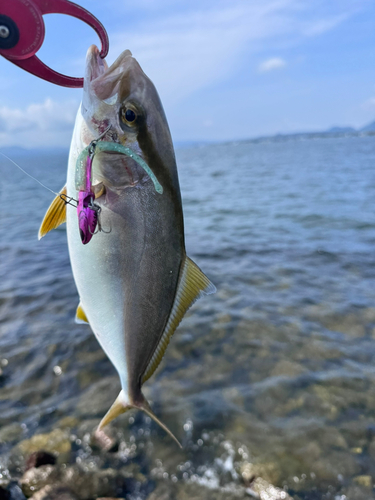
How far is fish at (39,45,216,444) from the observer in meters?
1.62

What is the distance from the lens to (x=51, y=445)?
3.90 m

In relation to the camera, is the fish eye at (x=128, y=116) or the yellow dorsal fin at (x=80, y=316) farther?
the yellow dorsal fin at (x=80, y=316)

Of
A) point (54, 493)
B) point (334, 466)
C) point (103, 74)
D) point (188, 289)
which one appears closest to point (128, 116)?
point (103, 74)

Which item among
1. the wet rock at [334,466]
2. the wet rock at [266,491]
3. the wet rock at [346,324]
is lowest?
the wet rock at [334,466]

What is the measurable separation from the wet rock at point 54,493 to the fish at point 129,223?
211 centimetres

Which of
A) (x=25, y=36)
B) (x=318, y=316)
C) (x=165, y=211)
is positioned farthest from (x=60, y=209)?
(x=318, y=316)

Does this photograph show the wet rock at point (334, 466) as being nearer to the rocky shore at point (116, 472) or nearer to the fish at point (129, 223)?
the rocky shore at point (116, 472)

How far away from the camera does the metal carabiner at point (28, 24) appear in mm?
1756

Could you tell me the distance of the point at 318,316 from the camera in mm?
6250

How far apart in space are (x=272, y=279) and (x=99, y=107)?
6.75 metres

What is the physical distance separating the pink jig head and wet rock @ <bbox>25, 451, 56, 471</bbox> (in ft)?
10.5

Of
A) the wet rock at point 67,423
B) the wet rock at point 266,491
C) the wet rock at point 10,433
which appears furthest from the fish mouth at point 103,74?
the wet rock at point 10,433

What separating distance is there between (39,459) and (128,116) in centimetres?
365

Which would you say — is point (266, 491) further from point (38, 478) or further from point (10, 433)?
point (10, 433)
